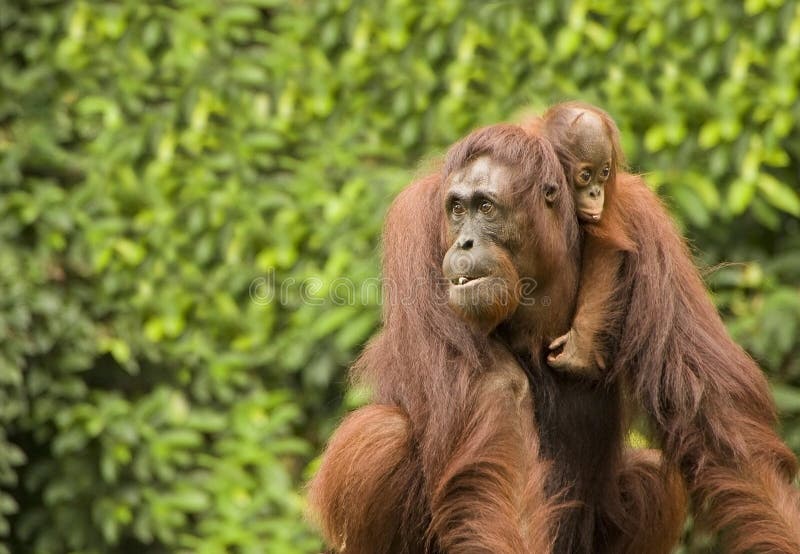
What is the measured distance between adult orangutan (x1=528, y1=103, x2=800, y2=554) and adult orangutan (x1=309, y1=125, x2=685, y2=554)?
0.34 feet

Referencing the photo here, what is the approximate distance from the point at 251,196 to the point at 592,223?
368 centimetres

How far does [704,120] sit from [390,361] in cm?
306

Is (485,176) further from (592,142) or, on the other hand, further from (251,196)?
(251,196)

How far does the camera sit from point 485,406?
402 cm

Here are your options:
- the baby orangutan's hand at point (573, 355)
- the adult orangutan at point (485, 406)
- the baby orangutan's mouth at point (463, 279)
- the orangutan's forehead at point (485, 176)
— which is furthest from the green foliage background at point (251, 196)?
the baby orangutan's mouth at point (463, 279)

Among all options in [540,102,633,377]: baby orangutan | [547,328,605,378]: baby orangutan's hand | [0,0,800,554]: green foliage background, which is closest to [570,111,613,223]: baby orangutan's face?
[540,102,633,377]: baby orangutan

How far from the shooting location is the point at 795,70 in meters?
6.54

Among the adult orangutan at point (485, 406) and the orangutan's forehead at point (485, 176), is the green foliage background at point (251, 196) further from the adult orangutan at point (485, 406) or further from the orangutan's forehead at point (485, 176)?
the orangutan's forehead at point (485, 176)

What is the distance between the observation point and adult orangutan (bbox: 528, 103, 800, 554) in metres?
4.09

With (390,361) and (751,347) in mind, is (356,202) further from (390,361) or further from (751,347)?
(390,361)

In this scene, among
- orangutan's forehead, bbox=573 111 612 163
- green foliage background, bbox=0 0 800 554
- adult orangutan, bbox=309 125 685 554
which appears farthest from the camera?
green foliage background, bbox=0 0 800 554

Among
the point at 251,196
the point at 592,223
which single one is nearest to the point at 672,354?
the point at 592,223

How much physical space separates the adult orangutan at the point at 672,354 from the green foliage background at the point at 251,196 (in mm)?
2103

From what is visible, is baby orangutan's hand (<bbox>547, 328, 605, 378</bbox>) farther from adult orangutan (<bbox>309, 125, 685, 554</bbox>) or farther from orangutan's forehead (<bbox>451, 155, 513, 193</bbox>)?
A: orangutan's forehead (<bbox>451, 155, 513, 193</bbox>)
